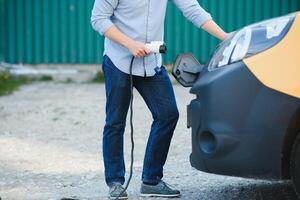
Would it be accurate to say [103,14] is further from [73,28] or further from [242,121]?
[73,28]

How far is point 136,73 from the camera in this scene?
516cm

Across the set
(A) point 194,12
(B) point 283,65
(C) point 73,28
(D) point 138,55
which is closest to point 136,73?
(D) point 138,55

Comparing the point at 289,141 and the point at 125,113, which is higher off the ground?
the point at 289,141

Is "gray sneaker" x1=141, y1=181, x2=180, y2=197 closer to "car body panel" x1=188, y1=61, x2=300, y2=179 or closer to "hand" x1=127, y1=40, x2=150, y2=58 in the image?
"car body panel" x1=188, y1=61, x2=300, y2=179

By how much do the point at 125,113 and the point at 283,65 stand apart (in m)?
1.30

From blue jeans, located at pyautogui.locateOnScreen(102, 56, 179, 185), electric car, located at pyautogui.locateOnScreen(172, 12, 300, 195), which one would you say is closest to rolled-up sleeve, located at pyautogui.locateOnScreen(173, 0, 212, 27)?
blue jeans, located at pyautogui.locateOnScreen(102, 56, 179, 185)

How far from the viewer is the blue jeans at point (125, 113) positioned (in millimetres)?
5160

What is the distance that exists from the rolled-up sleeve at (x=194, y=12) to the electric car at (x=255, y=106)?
63 centimetres

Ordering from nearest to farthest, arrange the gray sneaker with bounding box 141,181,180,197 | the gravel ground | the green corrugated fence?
the gray sneaker with bounding box 141,181,180,197 → the gravel ground → the green corrugated fence

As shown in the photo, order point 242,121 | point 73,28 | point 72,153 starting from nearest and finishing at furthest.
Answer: point 242,121
point 72,153
point 73,28

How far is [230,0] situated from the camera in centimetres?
1212

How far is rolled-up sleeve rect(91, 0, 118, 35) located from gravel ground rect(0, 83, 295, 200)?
1.24 m

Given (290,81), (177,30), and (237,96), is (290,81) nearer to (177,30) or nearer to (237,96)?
(237,96)

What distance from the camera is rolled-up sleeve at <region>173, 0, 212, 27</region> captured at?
5289mm
